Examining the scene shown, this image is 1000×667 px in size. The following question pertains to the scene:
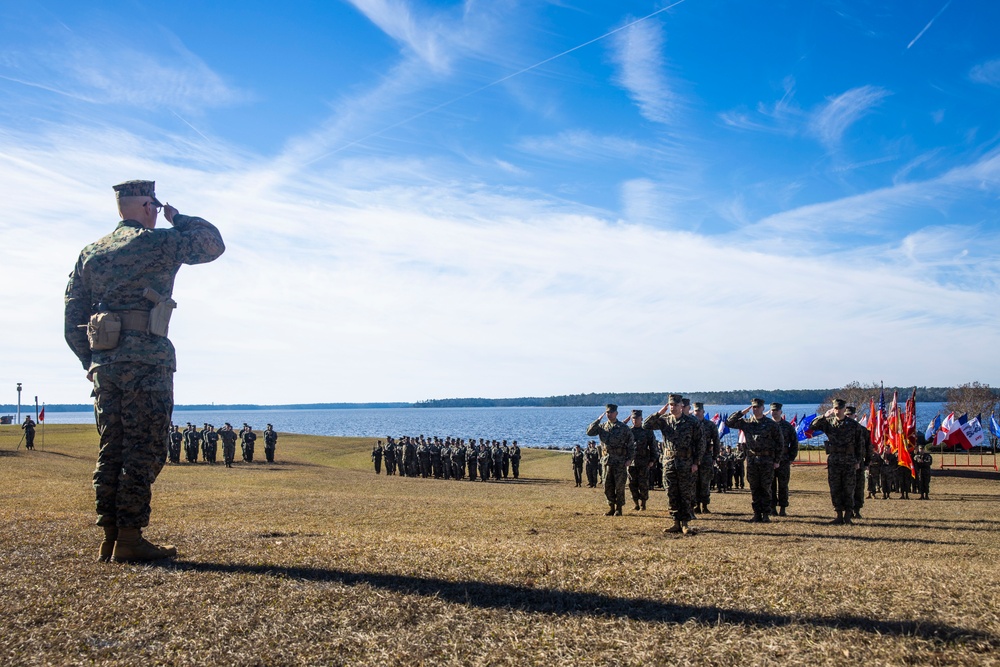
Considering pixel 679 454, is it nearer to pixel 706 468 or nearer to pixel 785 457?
pixel 785 457

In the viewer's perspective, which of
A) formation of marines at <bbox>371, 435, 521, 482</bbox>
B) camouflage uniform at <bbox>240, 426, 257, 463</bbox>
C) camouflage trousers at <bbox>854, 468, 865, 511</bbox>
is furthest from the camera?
camouflage uniform at <bbox>240, 426, 257, 463</bbox>

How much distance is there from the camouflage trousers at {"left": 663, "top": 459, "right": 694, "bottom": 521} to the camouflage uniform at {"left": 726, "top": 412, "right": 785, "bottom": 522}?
2846 millimetres

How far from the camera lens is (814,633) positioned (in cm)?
405

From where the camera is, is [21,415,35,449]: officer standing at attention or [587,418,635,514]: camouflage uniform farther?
[21,415,35,449]: officer standing at attention

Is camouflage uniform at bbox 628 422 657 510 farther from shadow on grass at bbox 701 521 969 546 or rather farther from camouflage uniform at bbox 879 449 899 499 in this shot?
camouflage uniform at bbox 879 449 899 499

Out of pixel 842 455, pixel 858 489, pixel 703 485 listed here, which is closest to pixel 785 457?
pixel 842 455

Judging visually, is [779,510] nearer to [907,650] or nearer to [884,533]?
[884,533]

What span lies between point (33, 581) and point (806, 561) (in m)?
6.26

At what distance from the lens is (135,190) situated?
6031 millimetres

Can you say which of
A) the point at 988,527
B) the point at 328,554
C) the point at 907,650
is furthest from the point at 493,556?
the point at 988,527

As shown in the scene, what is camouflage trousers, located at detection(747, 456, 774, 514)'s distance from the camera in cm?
1266

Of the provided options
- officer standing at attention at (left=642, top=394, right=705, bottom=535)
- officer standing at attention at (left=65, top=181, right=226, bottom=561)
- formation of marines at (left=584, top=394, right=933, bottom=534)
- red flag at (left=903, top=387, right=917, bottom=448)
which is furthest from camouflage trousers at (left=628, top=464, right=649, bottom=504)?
red flag at (left=903, top=387, right=917, bottom=448)

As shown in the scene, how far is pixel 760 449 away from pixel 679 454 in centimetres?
342

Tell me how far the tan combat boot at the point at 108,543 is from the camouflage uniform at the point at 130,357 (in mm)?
100
